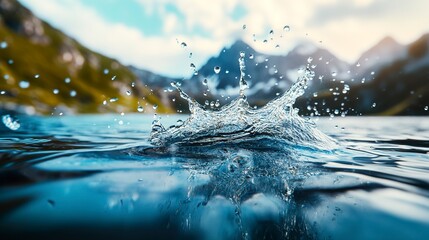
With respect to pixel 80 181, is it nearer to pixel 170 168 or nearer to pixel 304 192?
pixel 170 168

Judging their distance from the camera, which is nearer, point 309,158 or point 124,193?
point 124,193

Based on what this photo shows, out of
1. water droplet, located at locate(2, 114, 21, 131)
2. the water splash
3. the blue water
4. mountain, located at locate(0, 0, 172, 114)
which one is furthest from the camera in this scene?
mountain, located at locate(0, 0, 172, 114)

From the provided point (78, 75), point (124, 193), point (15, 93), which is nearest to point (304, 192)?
point (124, 193)

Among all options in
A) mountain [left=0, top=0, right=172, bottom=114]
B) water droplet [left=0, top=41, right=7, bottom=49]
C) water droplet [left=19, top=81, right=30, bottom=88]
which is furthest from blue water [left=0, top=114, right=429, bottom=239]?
water droplet [left=0, top=41, right=7, bottom=49]

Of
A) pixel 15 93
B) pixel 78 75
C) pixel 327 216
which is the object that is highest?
pixel 78 75

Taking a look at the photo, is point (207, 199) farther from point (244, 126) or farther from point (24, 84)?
point (24, 84)

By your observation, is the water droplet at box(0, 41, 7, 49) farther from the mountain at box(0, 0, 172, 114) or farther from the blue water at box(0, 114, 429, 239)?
the blue water at box(0, 114, 429, 239)
